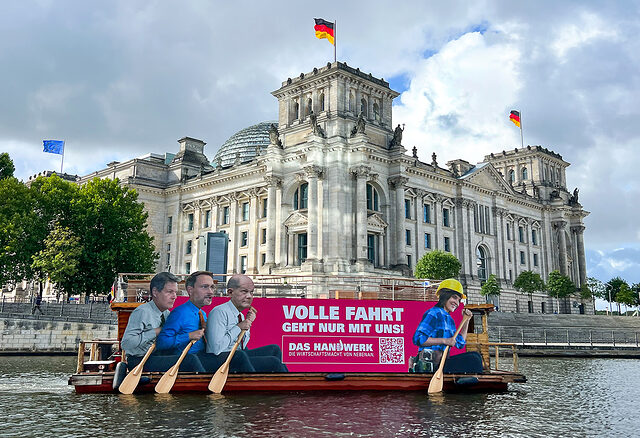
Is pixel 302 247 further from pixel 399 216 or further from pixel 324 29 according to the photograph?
pixel 324 29

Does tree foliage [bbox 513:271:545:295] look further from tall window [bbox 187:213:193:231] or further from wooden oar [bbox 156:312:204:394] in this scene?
wooden oar [bbox 156:312:204:394]

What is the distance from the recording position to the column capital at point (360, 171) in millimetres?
62625

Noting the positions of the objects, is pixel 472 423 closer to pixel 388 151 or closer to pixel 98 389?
pixel 98 389

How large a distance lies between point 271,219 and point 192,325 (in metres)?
45.0

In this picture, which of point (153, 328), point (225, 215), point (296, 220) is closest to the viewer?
point (153, 328)

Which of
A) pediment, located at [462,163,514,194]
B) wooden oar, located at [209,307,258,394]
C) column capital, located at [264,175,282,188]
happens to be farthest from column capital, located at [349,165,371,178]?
wooden oar, located at [209,307,258,394]

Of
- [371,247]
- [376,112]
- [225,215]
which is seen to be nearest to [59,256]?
[225,215]

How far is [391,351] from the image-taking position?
24.4 metres

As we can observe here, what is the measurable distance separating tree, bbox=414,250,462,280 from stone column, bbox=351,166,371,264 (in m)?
5.96

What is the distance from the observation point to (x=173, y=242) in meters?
83.5

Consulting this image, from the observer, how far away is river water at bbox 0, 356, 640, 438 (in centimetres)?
1648

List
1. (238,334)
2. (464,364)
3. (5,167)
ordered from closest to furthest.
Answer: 1. (238,334)
2. (464,364)
3. (5,167)

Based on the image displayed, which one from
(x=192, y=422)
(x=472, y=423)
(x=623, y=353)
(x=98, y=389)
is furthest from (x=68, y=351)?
(x=623, y=353)

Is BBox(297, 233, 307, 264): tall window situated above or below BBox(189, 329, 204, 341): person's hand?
above
